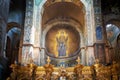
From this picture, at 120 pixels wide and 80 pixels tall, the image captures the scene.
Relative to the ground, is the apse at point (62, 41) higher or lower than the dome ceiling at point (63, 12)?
lower

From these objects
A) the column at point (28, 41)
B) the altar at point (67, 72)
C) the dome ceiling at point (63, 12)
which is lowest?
the altar at point (67, 72)

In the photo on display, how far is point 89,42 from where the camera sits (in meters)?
18.8

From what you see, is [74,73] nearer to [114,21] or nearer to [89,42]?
[89,42]

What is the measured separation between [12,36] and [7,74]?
7.60 m

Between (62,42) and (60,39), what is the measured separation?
16.2 inches

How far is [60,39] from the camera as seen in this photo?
23.8 meters

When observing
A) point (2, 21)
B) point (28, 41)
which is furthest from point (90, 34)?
point (2, 21)

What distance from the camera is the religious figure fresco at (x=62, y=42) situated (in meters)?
23.1

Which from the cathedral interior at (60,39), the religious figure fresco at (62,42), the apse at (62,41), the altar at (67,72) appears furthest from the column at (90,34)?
the religious figure fresco at (62,42)

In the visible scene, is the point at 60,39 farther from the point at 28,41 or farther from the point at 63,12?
the point at 28,41

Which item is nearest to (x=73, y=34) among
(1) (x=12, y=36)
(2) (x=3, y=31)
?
(1) (x=12, y=36)

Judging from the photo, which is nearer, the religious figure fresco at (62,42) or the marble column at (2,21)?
the marble column at (2,21)

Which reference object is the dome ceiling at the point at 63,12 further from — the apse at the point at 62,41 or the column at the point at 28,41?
the column at the point at 28,41

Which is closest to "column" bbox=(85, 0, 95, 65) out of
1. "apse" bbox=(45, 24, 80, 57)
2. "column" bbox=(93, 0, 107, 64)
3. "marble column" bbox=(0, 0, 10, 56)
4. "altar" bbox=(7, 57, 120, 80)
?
"column" bbox=(93, 0, 107, 64)
